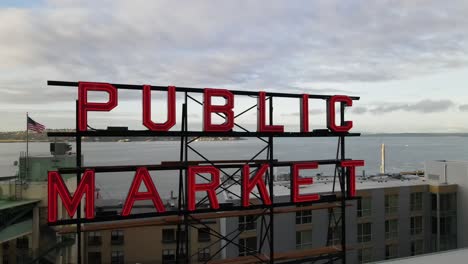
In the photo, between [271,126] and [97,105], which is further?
[271,126]

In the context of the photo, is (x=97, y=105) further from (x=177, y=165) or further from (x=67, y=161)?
(x=67, y=161)

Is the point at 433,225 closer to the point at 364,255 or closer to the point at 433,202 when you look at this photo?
the point at 433,202

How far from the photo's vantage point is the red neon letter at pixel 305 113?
2144cm

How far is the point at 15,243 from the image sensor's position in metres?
43.6

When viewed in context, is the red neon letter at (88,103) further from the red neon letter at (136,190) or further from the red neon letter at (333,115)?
the red neon letter at (333,115)

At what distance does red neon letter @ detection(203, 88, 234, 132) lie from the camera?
19156 millimetres

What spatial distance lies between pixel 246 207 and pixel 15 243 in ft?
121

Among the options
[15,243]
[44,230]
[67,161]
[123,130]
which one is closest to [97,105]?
[123,130]

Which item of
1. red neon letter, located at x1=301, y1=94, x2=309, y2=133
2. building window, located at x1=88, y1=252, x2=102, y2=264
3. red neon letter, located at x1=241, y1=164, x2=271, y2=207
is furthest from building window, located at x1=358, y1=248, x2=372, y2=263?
red neon letter, located at x1=241, y1=164, x2=271, y2=207

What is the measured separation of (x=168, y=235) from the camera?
4875cm

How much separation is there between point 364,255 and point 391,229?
20.9 ft

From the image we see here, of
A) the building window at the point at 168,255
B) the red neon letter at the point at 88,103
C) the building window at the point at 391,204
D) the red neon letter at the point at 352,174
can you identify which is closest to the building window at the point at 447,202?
the building window at the point at 391,204

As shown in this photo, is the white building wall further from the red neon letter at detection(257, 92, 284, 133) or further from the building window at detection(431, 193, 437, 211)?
the red neon letter at detection(257, 92, 284, 133)

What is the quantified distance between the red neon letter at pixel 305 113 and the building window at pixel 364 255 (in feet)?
119
